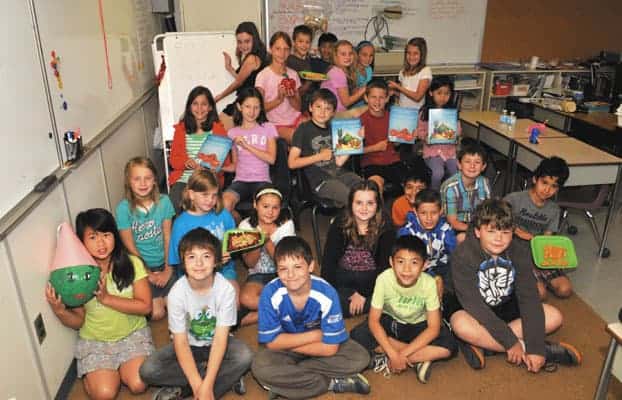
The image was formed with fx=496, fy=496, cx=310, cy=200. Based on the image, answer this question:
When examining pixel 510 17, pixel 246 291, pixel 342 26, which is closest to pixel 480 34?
pixel 510 17

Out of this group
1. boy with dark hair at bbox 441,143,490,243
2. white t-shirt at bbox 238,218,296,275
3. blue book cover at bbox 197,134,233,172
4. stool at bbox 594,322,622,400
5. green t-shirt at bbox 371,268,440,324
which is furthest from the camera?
blue book cover at bbox 197,134,233,172

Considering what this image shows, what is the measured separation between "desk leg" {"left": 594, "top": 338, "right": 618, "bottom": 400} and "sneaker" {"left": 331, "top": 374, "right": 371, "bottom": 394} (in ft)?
3.17

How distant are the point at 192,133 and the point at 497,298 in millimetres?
2293

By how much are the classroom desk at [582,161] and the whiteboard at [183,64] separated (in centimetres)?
267

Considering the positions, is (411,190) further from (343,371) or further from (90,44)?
(90,44)

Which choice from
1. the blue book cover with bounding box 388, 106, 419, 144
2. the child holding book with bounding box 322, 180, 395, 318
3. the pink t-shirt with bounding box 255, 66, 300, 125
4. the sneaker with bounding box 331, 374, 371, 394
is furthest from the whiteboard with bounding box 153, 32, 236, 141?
the sneaker with bounding box 331, 374, 371, 394

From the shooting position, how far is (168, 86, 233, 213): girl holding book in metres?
3.49

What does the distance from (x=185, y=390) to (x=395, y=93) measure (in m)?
3.47

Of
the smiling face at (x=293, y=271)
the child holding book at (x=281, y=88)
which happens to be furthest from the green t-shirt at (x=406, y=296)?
the child holding book at (x=281, y=88)

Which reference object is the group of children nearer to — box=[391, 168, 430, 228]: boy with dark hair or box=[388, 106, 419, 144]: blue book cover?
box=[391, 168, 430, 228]: boy with dark hair

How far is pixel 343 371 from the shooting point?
7.70 feet

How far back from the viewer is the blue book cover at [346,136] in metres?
3.36

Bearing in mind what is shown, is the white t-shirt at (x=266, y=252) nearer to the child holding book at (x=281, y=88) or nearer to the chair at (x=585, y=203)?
the child holding book at (x=281, y=88)

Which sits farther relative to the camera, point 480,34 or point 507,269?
point 480,34
